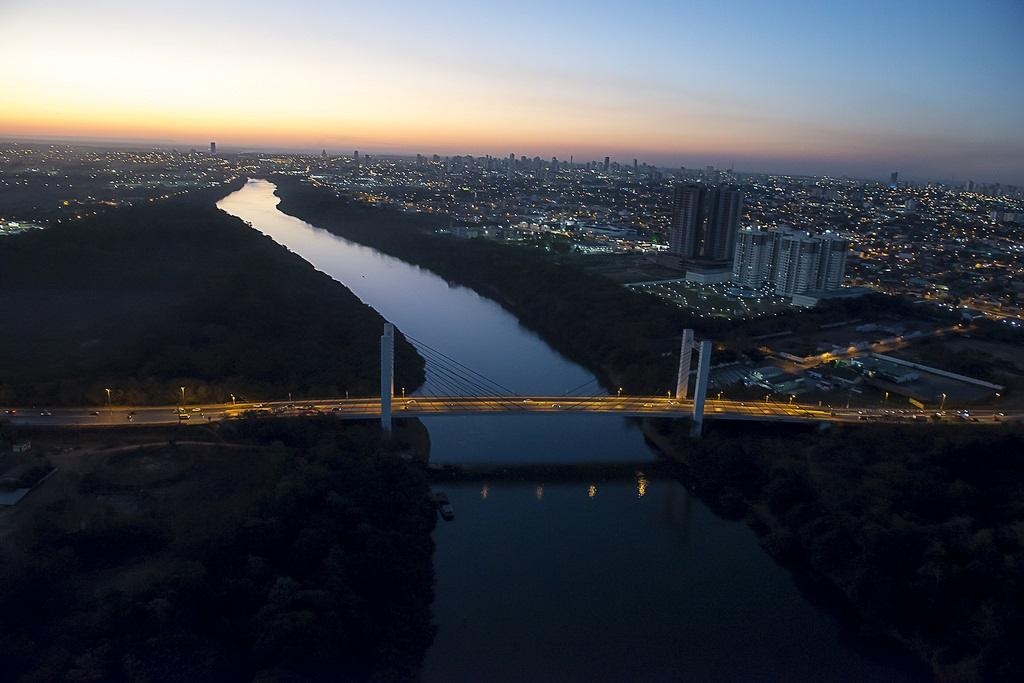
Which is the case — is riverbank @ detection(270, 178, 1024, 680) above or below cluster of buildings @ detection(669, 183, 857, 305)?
below

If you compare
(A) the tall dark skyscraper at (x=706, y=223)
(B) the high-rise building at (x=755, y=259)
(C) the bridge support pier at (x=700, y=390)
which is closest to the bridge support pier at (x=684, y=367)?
(C) the bridge support pier at (x=700, y=390)

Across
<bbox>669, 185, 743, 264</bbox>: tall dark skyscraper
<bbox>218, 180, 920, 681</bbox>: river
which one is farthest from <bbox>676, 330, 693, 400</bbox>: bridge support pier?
<bbox>669, 185, 743, 264</bbox>: tall dark skyscraper

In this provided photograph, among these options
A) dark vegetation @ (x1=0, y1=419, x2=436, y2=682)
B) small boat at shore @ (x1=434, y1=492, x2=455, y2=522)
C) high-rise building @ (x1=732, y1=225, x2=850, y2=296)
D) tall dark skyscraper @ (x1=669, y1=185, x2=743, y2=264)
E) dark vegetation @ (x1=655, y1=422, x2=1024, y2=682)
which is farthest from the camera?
tall dark skyscraper @ (x1=669, y1=185, x2=743, y2=264)

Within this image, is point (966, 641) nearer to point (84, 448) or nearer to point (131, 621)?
point (131, 621)

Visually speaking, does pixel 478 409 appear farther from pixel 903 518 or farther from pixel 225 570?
pixel 903 518

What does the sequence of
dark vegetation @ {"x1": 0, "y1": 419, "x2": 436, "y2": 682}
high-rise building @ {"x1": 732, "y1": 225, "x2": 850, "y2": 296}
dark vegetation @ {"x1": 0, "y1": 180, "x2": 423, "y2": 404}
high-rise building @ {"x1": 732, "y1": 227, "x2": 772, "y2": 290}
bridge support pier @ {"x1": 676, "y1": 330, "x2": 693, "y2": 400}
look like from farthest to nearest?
high-rise building @ {"x1": 732, "y1": 227, "x2": 772, "y2": 290}, high-rise building @ {"x1": 732, "y1": 225, "x2": 850, "y2": 296}, bridge support pier @ {"x1": 676, "y1": 330, "x2": 693, "y2": 400}, dark vegetation @ {"x1": 0, "y1": 180, "x2": 423, "y2": 404}, dark vegetation @ {"x1": 0, "y1": 419, "x2": 436, "y2": 682}

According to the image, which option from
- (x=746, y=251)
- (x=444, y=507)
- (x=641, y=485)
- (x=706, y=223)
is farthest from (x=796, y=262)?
(x=444, y=507)

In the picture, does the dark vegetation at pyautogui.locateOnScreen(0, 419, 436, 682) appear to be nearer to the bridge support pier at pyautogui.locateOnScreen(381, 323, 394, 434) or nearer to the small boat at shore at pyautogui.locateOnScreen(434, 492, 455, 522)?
the small boat at shore at pyautogui.locateOnScreen(434, 492, 455, 522)
